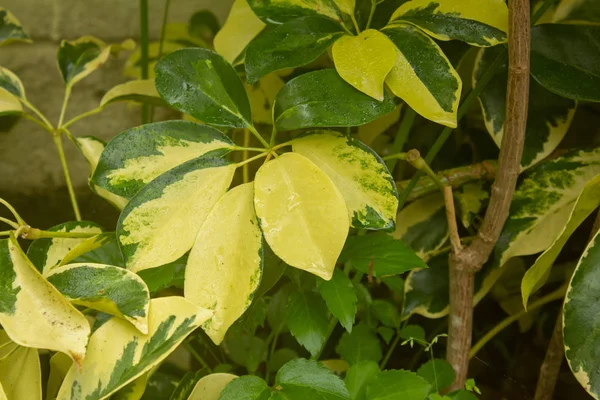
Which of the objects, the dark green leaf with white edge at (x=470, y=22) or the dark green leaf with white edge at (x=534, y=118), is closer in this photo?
the dark green leaf with white edge at (x=470, y=22)

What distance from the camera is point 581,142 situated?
0.91m

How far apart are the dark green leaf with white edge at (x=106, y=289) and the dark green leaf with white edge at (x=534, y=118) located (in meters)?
0.43

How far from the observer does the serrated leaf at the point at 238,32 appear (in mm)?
635

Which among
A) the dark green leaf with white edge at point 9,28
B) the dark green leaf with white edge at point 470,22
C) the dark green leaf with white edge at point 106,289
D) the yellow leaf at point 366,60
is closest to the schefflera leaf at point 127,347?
the dark green leaf with white edge at point 106,289

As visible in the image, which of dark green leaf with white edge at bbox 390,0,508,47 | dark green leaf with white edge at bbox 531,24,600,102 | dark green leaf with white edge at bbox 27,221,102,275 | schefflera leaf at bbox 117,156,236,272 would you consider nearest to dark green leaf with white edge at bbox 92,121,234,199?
schefflera leaf at bbox 117,156,236,272

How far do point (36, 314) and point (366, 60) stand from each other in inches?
13.9

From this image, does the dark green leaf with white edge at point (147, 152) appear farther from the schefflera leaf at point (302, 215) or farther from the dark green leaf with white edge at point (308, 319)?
the dark green leaf with white edge at point (308, 319)

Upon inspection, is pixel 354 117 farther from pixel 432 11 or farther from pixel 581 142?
pixel 581 142

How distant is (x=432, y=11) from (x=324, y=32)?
110mm

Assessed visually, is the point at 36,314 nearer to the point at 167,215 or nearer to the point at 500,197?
the point at 167,215

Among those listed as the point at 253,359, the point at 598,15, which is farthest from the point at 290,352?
the point at 598,15

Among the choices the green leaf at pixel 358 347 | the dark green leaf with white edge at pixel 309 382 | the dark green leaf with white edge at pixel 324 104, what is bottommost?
the green leaf at pixel 358 347

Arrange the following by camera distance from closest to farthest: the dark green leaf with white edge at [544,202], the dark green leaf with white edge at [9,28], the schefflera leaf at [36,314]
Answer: the schefflera leaf at [36,314], the dark green leaf with white edge at [544,202], the dark green leaf with white edge at [9,28]

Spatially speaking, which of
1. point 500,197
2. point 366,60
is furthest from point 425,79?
point 500,197
